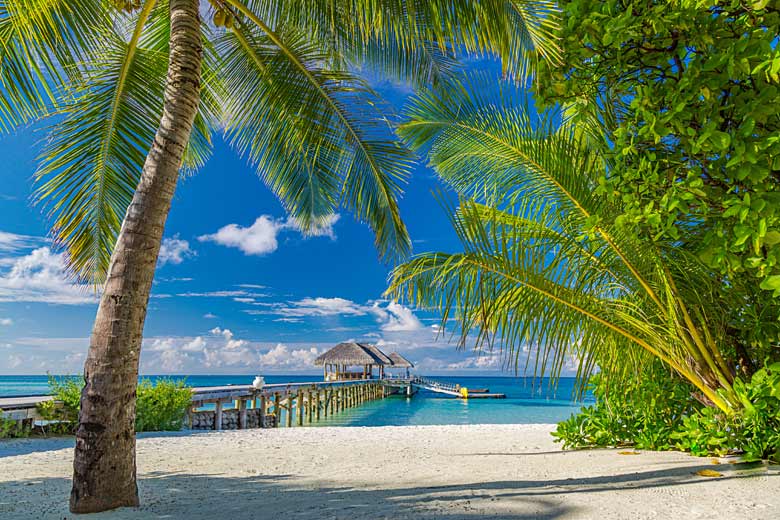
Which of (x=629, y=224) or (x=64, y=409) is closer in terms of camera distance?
(x=629, y=224)

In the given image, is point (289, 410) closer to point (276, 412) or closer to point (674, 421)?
point (276, 412)

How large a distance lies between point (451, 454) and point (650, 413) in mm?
2323

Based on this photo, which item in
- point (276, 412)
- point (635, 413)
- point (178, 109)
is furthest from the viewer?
point (276, 412)

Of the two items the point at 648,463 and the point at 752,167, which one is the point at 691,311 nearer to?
the point at 648,463

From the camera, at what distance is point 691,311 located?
15.4 ft

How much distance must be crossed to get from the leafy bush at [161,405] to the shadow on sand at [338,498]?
5491mm

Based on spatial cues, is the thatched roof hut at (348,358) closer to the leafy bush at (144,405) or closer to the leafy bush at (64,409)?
the leafy bush at (144,405)

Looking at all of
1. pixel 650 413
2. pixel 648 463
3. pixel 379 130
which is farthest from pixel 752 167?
pixel 379 130

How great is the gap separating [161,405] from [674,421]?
9.29 meters

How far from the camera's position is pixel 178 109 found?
4.20 m

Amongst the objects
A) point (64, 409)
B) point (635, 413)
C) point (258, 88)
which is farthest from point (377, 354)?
point (635, 413)

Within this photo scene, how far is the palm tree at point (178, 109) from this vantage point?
3.71 meters

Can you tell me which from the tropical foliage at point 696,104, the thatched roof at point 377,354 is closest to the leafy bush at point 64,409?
the tropical foliage at point 696,104

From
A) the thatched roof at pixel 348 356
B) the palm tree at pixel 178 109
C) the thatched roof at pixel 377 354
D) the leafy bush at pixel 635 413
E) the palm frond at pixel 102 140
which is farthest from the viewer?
the thatched roof at pixel 377 354
